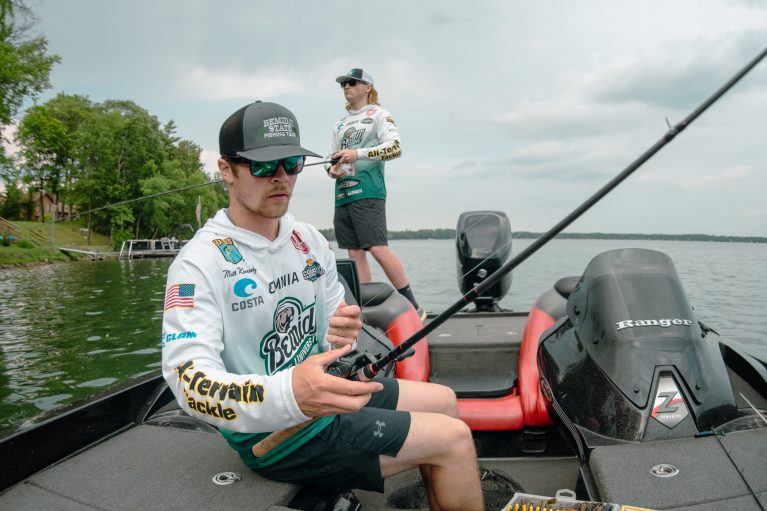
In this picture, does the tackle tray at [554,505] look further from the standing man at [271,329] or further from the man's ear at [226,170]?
the man's ear at [226,170]

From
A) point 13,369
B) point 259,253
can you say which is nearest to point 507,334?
point 259,253

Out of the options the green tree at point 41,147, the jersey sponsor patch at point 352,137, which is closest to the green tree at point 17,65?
the green tree at point 41,147

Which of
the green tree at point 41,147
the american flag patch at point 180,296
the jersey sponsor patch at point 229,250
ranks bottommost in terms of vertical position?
the american flag patch at point 180,296

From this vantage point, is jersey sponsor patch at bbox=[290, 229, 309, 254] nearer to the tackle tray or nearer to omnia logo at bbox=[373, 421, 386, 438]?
omnia logo at bbox=[373, 421, 386, 438]

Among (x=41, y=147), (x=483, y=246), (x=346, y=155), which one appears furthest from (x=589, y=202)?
(x=41, y=147)

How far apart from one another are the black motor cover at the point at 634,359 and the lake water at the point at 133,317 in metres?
0.26

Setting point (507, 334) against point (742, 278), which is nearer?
point (507, 334)

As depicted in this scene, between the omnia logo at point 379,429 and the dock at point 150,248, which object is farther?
the dock at point 150,248

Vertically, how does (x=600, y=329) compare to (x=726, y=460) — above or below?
above

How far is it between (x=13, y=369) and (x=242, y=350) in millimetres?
5796

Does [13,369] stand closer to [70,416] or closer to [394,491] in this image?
[70,416]

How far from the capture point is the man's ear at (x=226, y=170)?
6.72 ft

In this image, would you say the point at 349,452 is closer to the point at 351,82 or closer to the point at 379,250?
the point at 379,250

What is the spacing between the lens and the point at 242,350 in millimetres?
1977
